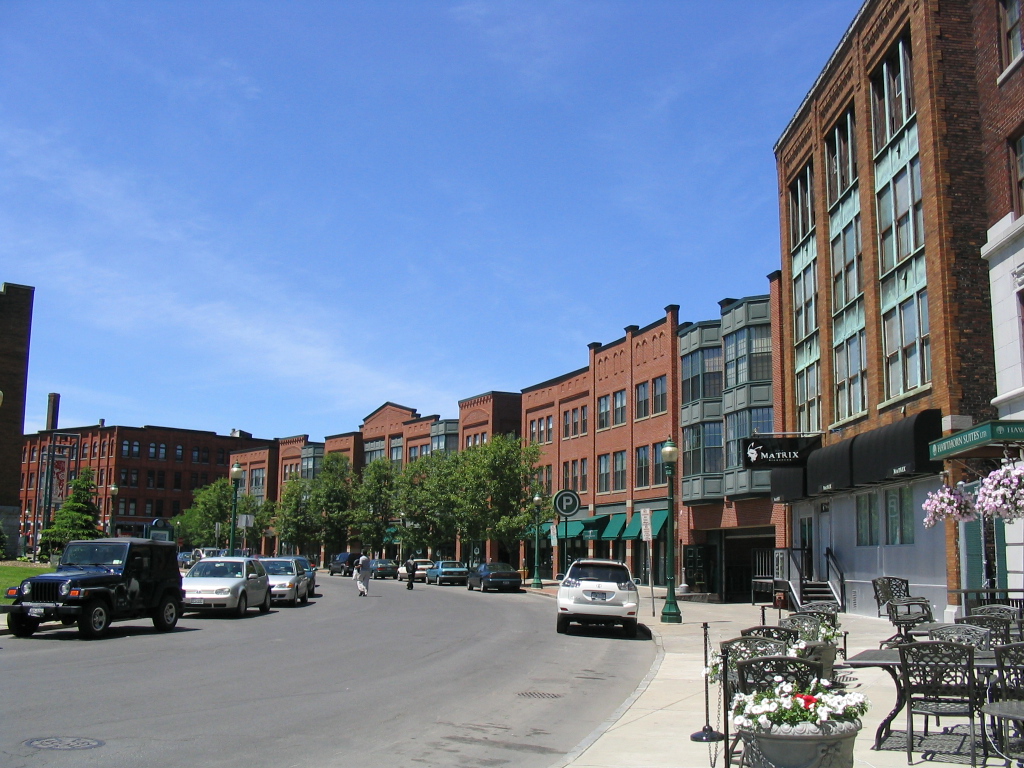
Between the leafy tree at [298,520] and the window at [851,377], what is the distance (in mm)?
57076

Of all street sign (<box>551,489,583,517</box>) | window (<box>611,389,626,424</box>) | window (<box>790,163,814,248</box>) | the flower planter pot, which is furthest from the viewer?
window (<box>611,389,626,424</box>)

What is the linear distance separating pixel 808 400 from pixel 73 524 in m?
39.4

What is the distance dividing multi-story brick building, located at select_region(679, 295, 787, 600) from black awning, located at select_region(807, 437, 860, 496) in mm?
7032

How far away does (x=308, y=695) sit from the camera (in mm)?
12141

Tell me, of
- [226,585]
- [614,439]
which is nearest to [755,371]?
[614,439]

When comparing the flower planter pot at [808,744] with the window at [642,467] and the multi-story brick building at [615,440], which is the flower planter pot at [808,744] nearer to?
the multi-story brick building at [615,440]

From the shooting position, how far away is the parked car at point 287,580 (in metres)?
30.5

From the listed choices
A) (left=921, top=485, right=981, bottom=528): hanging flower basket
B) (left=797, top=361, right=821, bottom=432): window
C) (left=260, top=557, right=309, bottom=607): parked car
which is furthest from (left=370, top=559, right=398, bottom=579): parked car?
(left=921, top=485, right=981, bottom=528): hanging flower basket

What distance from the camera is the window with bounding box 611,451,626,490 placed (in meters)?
51.0

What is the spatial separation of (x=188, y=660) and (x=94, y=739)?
6691 millimetres

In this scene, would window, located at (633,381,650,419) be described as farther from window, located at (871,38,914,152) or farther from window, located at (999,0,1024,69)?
window, located at (999,0,1024,69)

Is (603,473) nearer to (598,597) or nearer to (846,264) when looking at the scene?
(846,264)

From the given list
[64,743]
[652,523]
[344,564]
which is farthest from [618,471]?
[64,743]

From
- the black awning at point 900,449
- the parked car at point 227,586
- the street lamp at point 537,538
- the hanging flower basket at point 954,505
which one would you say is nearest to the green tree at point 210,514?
the street lamp at point 537,538
